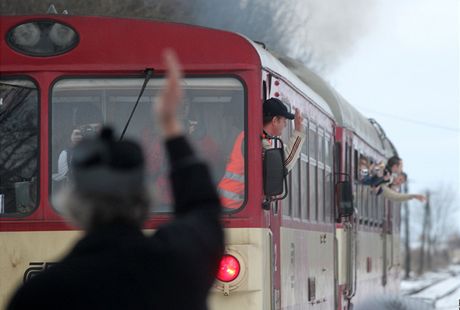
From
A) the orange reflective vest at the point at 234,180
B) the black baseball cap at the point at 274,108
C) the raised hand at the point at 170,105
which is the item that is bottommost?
the orange reflective vest at the point at 234,180

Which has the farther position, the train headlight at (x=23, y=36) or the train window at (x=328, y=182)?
the train window at (x=328, y=182)

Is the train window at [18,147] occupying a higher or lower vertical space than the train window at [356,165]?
higher

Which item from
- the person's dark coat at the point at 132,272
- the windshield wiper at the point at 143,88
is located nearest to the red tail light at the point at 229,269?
the windshield wiper at the point at 143,88

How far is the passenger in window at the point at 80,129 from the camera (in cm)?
729

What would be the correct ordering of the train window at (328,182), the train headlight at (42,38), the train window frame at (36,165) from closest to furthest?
the train window frame at (36,165) < the train headlight at (42,38) < the train window at (328,182)

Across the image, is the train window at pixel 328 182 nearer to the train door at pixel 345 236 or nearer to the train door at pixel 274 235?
the train door at pixel 345 236

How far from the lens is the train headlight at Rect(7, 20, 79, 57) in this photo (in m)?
7.38

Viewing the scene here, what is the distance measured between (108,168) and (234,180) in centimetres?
416

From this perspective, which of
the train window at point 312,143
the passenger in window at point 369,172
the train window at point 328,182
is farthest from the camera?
the passenger in window at point 369,172

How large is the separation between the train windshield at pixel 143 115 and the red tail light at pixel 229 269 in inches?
17.9

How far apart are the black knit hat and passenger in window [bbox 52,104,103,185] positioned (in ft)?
13.4

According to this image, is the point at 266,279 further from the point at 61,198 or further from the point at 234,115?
the point at 61,198

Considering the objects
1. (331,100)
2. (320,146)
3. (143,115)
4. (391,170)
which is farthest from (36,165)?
(391,170)

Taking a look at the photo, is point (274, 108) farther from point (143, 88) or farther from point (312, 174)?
point (312, 174)
